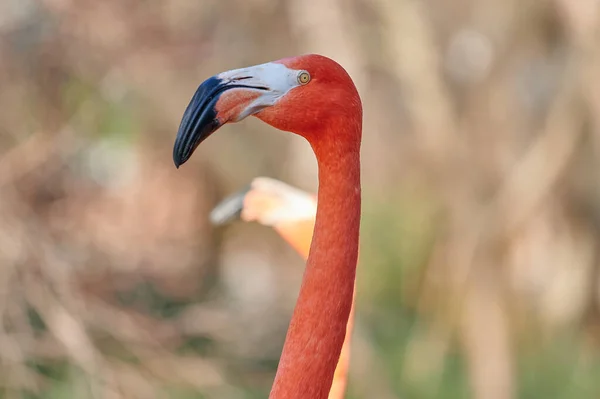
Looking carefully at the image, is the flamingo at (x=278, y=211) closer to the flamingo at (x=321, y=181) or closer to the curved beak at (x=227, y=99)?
the flamingo at (x=321, y=181)

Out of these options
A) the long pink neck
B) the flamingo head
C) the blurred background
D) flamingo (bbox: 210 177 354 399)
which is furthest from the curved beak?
Answer: the blurred background

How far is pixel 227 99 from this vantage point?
45.1 inches

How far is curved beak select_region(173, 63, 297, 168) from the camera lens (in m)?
1.12

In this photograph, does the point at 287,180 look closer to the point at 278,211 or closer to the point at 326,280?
the point at 278,211

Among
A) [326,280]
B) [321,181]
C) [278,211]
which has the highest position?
[278,211]

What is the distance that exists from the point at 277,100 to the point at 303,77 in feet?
0.19

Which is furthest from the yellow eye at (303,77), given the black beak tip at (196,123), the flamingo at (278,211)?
the flamingo at (278,211)

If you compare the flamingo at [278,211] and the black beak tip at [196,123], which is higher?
the flamingo at [278,211]

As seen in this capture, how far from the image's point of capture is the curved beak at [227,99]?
1.12 meters

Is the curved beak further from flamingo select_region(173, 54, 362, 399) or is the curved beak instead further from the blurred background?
the blurred background

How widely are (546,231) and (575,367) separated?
2.71 feet

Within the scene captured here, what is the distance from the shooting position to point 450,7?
515 centimetres

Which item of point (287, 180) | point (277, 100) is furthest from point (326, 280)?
point (287, 180)

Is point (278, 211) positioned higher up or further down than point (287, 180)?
further down
